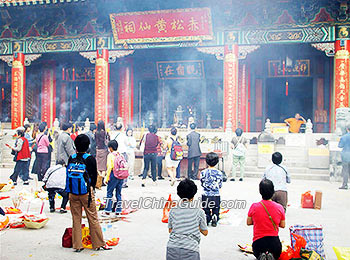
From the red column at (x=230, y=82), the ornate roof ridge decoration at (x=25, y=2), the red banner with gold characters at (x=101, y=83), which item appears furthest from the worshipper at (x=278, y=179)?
the ornate roof ridge decoration at (x=25, y=2)

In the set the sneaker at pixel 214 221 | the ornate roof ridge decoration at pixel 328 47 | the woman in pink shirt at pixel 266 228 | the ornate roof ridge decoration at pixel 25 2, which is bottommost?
the sneaker at pixel 214 221

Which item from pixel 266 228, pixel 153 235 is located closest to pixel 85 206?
pixel 153 235

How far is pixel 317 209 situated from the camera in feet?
22.4

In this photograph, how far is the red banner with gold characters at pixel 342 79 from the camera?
1250 cm

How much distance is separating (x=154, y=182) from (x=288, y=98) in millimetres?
8629

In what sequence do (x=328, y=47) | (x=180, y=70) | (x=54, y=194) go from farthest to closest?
(x=180, y=70) → (x=328, y=47) → (x=54, y=194)

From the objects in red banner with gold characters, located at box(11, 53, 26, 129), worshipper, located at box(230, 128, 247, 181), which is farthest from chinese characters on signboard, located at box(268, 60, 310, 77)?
red banner with gold characters, located at box(11, 53, 26, 129)

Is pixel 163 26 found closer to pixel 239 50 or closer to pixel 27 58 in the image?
pixel 239 50

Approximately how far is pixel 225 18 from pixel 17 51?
26.1 feet

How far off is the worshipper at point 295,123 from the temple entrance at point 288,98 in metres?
0.87

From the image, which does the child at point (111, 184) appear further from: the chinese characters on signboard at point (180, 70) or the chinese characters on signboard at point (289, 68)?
the chinese characters on signboard at point (289, 68)

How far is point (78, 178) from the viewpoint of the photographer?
4375 millimetres

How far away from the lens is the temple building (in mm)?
12977

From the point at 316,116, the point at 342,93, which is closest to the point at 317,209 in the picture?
the point at 342,93
